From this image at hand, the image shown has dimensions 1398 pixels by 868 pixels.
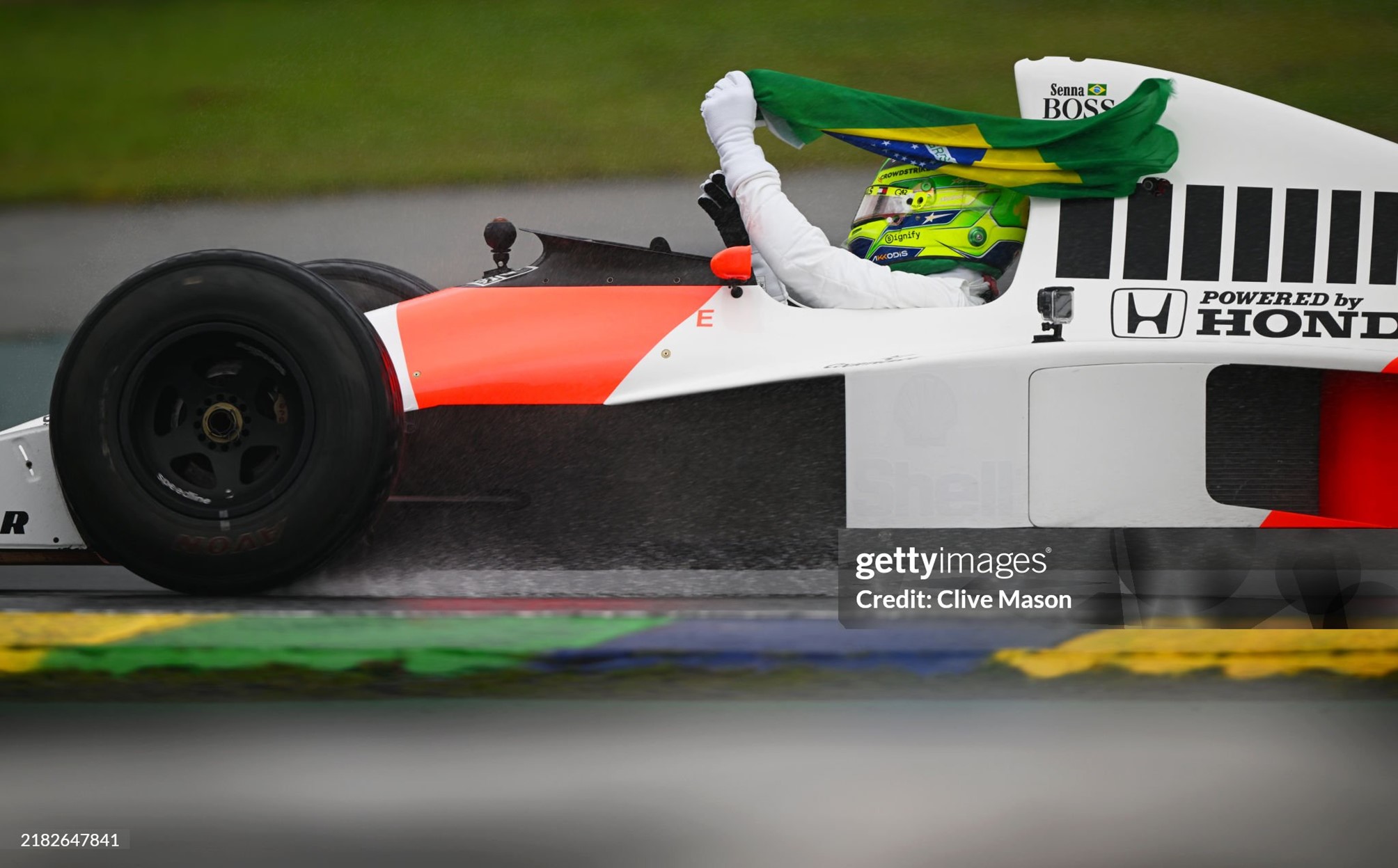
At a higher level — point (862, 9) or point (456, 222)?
point (862, 9)

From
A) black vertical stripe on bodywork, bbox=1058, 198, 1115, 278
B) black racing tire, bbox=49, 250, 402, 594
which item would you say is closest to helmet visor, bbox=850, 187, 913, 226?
black vertical stripe on bodywork, bbox=1058, 198, 1115, 278

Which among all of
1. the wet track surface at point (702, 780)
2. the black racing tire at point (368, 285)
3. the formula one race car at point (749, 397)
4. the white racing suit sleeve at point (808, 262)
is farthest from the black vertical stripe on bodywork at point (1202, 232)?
the black racing tire at point (368, 285)

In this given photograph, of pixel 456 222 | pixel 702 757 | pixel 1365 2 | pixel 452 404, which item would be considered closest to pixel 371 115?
pixel 456 222

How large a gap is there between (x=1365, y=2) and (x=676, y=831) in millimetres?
2615

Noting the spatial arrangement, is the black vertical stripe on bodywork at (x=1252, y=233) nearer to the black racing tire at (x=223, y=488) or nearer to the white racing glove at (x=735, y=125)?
the white racing glove at (x=735, y=125)

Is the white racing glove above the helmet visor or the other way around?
above

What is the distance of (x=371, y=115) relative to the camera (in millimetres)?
2963

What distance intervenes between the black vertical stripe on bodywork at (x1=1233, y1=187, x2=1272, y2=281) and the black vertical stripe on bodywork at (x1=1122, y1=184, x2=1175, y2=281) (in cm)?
9

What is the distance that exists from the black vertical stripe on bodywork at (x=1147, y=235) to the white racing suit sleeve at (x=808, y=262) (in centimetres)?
22

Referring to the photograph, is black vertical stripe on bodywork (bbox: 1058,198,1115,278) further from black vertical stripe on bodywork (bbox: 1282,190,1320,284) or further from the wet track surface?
the wet track surface

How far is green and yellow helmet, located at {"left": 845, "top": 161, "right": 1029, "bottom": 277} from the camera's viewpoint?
5.43 ft

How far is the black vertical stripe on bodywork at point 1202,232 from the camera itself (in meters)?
1.52

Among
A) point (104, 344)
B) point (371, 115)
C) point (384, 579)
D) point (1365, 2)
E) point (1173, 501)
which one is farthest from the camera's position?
point (371, 115)

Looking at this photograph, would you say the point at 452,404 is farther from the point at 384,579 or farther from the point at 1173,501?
the point at 1173,501
